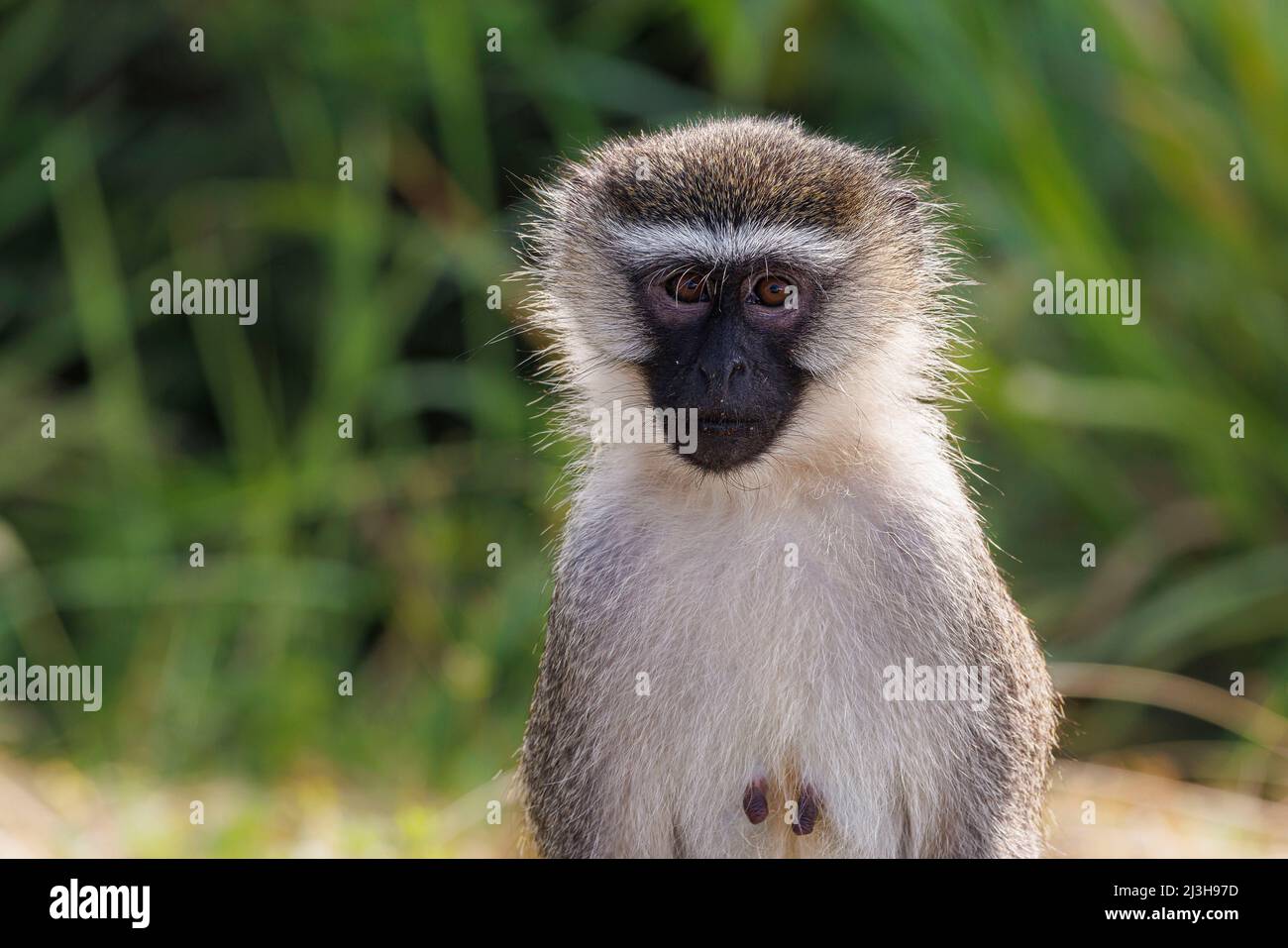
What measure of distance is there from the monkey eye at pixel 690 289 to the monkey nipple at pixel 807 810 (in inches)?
45.5

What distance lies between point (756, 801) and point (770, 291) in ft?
3.87

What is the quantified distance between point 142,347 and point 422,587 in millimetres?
2036

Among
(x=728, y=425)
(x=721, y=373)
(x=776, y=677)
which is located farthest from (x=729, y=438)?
(x=776, y=677)

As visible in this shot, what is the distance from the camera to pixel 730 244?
3.62m

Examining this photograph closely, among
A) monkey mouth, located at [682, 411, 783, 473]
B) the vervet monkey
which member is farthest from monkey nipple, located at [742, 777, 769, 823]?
monkey mouth, located at [682, 411, 783, 473]

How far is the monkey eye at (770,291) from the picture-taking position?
365 centimetres

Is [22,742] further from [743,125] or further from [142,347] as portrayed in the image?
[743,125]

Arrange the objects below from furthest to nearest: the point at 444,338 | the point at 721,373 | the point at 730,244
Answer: the point at 444,338 → the point at 730,244 → the point at 721,373

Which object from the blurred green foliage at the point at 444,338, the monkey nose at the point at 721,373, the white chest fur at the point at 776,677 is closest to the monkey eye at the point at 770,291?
the monkey nose at the point at 721,373

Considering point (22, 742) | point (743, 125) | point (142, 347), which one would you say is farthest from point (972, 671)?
point (142, 347)

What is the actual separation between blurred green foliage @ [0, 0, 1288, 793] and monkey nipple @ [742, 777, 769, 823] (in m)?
2.05

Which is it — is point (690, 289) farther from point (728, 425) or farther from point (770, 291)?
point (728, 425)

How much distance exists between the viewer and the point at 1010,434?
20.1 feet
